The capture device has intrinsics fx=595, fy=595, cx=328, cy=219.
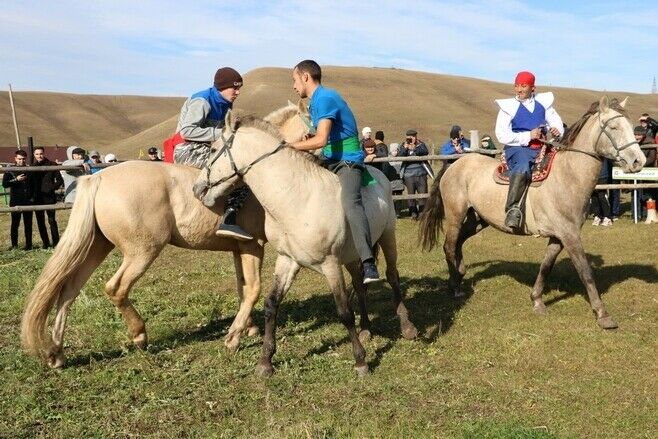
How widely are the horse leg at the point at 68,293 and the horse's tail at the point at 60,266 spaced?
0.34ft

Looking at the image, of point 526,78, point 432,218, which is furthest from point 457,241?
point 526,78

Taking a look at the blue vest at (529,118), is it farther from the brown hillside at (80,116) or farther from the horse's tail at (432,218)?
the brown hillside at (80,116)

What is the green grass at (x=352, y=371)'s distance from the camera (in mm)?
4262

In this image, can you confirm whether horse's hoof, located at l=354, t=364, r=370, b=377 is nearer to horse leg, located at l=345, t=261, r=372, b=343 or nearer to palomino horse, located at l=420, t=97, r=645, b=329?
horse leg, located at l=345, t=261, r=372, b=343

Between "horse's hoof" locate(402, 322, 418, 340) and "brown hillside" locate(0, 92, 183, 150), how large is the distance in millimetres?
70712

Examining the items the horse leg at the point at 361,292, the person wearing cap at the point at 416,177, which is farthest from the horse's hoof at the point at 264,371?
the person wearing cap at the point at 416,177

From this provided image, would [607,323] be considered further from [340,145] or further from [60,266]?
[60,266]

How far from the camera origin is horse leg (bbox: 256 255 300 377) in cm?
533

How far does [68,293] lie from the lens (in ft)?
18.6

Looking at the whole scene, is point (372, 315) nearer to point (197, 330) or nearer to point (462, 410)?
point (197, 330)

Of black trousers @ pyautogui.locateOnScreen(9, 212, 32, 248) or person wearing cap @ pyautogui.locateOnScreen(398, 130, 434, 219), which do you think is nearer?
black trousers @ pyautogui.locateOnScreen(9, 212, 32, 248)

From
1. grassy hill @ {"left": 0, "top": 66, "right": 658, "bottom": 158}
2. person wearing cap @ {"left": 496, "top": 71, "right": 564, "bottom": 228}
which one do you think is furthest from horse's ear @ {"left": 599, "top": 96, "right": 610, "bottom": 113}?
grassy hill @ {"left": 0, "top": 66, "right": 658, "bottom": 158}

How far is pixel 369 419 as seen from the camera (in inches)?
167

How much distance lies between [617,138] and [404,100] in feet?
212
